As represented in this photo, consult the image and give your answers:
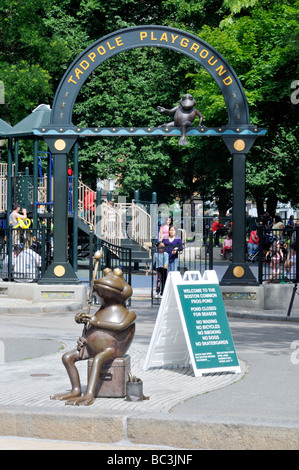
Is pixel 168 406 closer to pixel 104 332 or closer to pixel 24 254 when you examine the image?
pixel 104 332

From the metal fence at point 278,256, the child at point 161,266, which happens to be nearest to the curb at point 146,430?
the metal fence at point 278,256

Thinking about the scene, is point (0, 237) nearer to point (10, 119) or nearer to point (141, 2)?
point (10, 119)

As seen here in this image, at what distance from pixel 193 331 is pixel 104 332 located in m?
1.89

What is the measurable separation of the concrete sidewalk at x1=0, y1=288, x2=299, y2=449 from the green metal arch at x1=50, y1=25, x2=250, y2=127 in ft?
21.9

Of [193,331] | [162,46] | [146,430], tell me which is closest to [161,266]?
[162,46]

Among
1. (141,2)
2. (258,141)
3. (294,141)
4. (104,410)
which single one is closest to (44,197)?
(258,141)

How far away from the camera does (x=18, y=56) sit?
38.9 metres

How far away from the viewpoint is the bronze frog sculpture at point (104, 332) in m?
7.41

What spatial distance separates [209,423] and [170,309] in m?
3.05

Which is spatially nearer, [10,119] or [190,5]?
[10,119]

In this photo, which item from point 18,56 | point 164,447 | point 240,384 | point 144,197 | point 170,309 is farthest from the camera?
point 144,197

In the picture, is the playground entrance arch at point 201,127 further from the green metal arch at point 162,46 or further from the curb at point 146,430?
the curb at point 146,430

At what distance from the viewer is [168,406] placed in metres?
7.23

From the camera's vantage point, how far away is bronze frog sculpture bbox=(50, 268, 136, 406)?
741 centimetres
